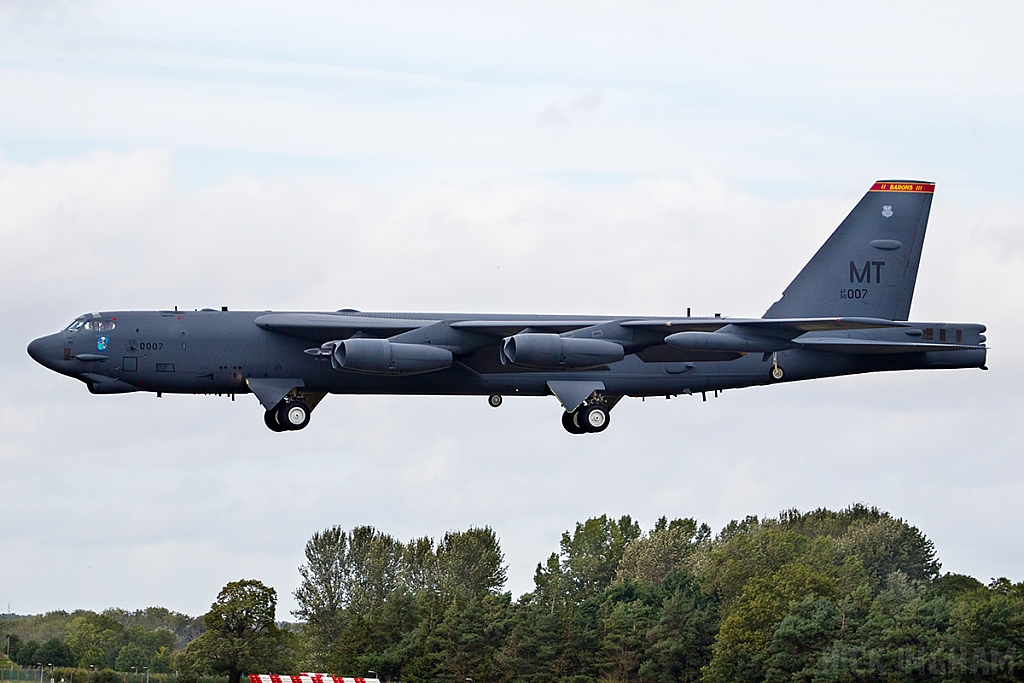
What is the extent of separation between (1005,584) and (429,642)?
25.2 metres

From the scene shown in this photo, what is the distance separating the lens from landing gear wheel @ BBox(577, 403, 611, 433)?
138 ft

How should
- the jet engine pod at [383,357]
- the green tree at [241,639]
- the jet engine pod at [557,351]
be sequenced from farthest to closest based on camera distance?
the green tree at [241,639], the jet engine pod at [557,351], the jet engine pod at [383,357]

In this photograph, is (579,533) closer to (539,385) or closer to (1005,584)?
(1005,584)

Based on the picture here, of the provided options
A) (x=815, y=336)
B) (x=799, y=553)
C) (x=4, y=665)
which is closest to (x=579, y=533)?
(x=799, y=553)

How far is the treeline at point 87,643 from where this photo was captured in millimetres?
94812

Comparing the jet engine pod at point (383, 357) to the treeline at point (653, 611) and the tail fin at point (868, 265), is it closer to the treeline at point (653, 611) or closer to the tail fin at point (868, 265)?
the tail fin at point (868, 265)

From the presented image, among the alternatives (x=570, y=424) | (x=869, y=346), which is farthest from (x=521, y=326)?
(x=869, y=346)

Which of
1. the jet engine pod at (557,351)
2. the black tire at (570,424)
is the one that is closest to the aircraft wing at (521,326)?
the jet engine pod at (557,351)

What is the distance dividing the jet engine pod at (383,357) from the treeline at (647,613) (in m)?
27.8

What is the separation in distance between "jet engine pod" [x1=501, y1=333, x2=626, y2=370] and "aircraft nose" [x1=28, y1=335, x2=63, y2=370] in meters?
10.3

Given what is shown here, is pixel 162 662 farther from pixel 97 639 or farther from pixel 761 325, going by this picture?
pixel 761 325

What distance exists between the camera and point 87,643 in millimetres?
98875

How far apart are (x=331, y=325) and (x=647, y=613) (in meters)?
37.4

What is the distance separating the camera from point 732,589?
7612cm
